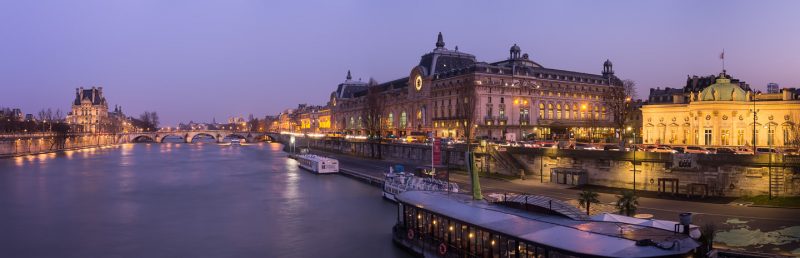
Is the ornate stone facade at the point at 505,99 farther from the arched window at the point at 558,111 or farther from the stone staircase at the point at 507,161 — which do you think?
the stone staircase at the point at 507,161

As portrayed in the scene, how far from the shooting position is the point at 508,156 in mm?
63625

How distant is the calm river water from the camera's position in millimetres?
35469

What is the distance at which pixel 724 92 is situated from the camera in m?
74.5

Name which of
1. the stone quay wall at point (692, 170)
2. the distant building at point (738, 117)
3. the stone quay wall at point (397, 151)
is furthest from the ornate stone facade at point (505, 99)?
the stone quay wall at point (692, 170)

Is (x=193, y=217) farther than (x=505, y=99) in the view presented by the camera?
No

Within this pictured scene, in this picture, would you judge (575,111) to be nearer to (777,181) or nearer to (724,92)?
(724,92)

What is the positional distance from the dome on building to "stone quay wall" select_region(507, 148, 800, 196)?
32.5 m

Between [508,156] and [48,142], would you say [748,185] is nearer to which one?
[508,156]

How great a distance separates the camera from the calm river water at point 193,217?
35469mm

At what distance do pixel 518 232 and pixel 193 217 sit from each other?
3315cm

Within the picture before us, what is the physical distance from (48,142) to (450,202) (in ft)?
533

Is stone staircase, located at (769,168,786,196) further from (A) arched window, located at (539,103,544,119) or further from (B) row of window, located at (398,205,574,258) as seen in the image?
(A) arched window, located at (539,103,544,119)

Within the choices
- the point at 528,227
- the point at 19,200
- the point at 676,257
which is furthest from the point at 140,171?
the point at 676,257

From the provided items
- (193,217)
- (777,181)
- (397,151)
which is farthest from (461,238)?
(397,151)
